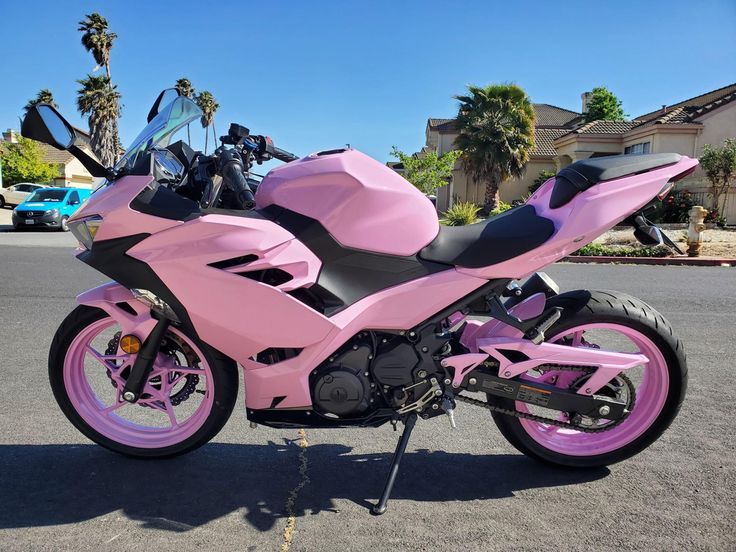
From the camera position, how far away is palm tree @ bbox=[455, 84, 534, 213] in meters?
28.5

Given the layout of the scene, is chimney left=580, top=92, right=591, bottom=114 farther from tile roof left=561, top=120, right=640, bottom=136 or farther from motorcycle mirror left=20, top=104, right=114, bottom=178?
motorcycle mirror left=20, top=104, right=114, bottom=178

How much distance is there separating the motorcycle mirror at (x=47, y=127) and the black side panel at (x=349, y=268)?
88 cm

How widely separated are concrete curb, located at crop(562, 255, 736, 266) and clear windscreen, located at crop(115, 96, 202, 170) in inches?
442

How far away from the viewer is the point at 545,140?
121 ft

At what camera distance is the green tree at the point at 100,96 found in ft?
108

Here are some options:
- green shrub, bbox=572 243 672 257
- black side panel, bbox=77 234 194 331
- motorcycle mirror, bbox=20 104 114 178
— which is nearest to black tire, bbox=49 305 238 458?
black side panel, bbox=77 234 194 331

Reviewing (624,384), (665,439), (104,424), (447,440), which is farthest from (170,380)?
(665,439)

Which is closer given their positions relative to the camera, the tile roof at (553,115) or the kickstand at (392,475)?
the kickstand at (392,475)

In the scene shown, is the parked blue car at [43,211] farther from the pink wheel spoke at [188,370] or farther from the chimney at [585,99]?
the chimney at [585,99]

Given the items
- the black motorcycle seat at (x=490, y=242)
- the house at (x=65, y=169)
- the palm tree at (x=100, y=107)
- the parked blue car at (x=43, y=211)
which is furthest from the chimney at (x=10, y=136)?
the black motorcycle seat at (x=490, y=242)

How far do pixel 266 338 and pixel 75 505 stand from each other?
1.07 m

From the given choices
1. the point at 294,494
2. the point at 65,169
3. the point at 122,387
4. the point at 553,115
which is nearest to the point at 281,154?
the point at 122,387

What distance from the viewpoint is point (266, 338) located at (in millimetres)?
2273

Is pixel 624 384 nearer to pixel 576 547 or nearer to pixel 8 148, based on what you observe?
pixel 576 547
